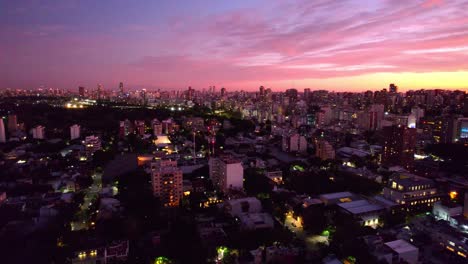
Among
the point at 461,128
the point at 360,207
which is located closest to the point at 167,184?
the point at 360,207

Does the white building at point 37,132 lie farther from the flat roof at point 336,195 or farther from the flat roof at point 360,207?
the flat roof at point 360,207

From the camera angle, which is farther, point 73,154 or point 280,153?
point 280,153

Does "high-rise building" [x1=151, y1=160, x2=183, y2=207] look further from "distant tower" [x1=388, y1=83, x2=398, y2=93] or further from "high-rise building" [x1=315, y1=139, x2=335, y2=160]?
"distant tower" [x1=388, y1=83, x2=398, y2=93]

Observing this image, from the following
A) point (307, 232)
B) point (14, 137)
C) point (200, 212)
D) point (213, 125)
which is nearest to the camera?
point (307, 232)

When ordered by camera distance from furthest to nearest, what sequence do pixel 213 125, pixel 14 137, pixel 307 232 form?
pixel 213 125 → pixel 14 137 → pixel 307 232

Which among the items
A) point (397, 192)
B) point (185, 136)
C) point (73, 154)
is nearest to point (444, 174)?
point (397, 192)

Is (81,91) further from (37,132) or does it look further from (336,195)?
(336,195)

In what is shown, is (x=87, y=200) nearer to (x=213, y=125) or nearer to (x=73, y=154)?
(x=73, y=154)

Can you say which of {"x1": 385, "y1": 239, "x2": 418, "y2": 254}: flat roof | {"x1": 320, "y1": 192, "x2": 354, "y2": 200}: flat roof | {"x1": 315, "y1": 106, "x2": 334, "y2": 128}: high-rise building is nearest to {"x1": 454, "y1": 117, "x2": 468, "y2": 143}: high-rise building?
{"x1": 315, "y1": 106, "x2": 334, "y2": 128}: high-rise building
